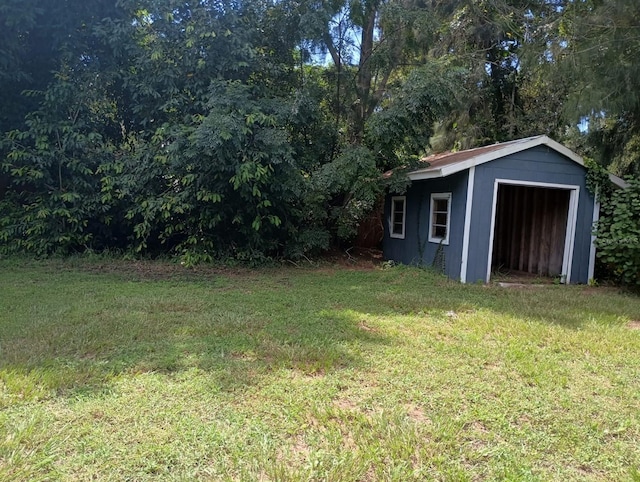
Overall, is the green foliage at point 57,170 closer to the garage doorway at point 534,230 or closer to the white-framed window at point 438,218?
the white-framed window at point 438,218

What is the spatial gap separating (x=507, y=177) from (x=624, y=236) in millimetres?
1971

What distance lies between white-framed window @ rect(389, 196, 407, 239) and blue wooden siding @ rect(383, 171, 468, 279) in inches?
4.7

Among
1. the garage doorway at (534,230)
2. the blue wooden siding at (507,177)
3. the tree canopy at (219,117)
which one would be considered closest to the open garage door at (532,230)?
the garage doorway at (534,230)

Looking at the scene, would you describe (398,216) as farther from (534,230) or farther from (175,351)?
(175,351)

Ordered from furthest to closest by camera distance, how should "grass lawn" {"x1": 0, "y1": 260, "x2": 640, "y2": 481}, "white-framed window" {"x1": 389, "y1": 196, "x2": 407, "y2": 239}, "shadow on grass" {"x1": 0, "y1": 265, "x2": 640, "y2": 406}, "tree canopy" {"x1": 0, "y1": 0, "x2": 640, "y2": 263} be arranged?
"white-framed window" {"x1": 389, "y1": 196, "x2": 407, "y2": 239} → "tree canopy" {"x1": 0, "y1": 0, "x2": 640, "y2": 263} → "shadow on grass" {"x1": 0, "y1": 265, "x2": 640, "y2": 406} → "grass lawn" {"x1": 0, "y1": 260, "x2": 640, "y2": 481}

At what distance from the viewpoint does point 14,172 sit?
27.9 ft

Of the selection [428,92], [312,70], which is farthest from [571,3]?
[312,70]

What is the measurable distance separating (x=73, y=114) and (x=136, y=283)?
4229 millimetres

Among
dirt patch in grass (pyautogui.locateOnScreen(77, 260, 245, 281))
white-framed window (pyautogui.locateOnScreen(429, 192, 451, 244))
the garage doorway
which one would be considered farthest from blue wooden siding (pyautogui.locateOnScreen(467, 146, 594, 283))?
dirt patch in grass (pyautogui.locateOnScreen(77, 260, 245, 281))

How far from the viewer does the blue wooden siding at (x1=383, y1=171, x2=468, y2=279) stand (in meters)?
7.66

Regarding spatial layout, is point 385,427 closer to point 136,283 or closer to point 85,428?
point 85,428

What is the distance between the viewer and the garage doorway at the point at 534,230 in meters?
8.10

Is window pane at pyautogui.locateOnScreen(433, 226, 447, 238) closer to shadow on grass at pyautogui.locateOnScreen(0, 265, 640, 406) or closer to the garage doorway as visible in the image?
the garage doorway

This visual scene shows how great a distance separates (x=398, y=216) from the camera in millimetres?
10109
